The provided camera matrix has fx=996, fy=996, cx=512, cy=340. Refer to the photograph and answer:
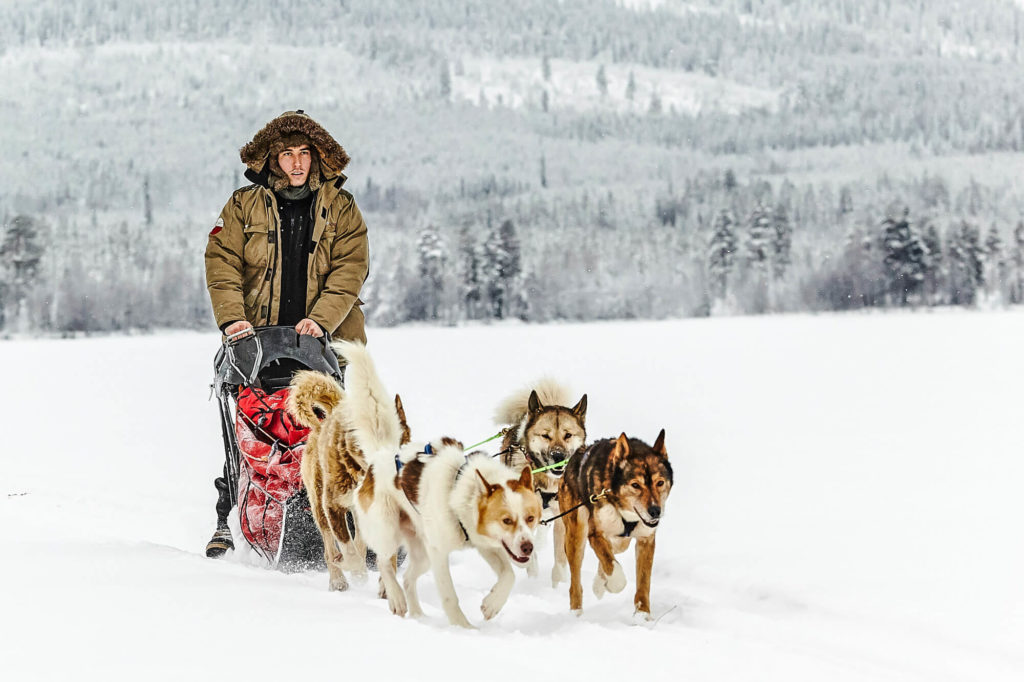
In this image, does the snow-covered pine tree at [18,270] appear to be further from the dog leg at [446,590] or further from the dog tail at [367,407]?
the dog leg at [446,590]

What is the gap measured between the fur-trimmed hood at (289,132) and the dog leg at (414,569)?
2.12 m

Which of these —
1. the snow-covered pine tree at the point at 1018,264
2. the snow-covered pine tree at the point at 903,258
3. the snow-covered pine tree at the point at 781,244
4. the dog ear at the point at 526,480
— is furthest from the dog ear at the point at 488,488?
the snow-covered pine tree at the point at 781,244

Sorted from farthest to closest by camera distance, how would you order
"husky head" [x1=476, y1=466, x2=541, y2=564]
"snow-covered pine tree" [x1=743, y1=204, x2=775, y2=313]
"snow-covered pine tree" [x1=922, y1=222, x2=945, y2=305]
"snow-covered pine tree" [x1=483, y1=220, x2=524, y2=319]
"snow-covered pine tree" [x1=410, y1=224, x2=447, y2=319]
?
"snow-covered pine tree" [x1=743, y1=204, x2=775, y2=313]
"snow-covered pine tree" [x1=410, y1=224, x2=447, y2=319]
"snow-covered pine tree" [x1=922, y1=222, x2=945, y2=305]
"snow-covered pine tree" [x1=483, y1=220, x2=524, y2=319]
"husky head" [x1=476, y1=466, x2=541, y2=564]

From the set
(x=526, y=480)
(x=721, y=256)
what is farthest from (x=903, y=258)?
(x=526, y=480)

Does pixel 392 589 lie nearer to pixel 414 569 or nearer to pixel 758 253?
pixel 414 569

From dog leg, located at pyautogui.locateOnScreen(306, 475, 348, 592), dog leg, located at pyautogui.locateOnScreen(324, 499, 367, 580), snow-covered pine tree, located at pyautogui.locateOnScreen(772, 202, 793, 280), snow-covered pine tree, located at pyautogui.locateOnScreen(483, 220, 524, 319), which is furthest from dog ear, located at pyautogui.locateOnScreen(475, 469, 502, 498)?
snow-covered pine tree, located at pyautogui.locateOnScreen(772, 202, 793, 280)

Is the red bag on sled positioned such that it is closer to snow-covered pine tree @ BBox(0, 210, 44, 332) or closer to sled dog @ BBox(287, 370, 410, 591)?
sled dog @ BBox(287, 370, 410, 591)

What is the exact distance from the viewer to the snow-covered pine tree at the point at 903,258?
218 feet

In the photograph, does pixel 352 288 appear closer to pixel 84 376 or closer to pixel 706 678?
A: pixel 706 678

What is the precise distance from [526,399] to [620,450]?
152cm

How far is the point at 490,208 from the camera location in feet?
347

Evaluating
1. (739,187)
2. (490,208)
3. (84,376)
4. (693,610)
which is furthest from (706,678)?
(739,187)

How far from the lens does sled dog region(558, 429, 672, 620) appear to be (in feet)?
13.3

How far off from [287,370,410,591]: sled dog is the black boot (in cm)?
81
